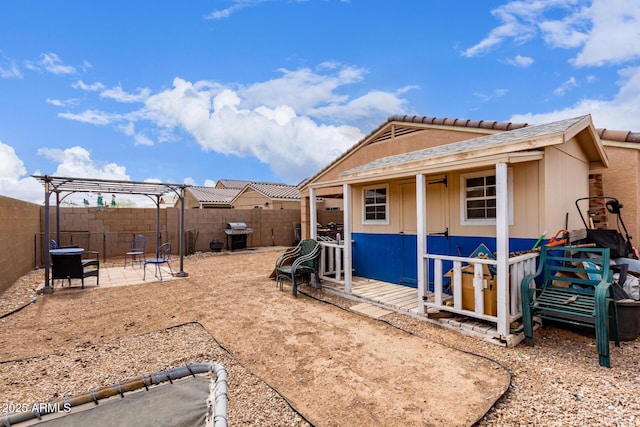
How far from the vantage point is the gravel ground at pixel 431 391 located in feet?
7.34

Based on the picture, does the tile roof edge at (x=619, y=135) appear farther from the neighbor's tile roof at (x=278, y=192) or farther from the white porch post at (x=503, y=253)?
the neighbor's tile roof at (x=278, y=192)

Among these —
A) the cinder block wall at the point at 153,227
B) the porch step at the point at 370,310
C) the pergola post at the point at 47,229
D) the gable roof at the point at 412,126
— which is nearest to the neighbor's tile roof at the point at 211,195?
the cinder block wall at the point at 153,227

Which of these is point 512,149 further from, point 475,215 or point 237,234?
point 237,234

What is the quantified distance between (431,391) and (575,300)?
7.17ft

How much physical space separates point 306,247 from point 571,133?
4.56 meters

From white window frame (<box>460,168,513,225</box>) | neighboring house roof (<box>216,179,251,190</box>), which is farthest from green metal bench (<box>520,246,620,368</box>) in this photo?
neighboring house roof (<box>216,179,251,190</box>)

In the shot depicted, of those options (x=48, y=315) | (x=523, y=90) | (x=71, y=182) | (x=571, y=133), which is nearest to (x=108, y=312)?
(x=48, y=315)

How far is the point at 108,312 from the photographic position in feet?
15.9

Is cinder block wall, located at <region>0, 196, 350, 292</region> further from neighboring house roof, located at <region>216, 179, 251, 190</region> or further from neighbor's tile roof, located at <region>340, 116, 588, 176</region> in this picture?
neighboring house roof, located at <region>216, 179, 251, 190</region>

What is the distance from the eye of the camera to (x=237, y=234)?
12.9 meters

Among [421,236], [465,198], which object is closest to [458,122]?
[465,198]

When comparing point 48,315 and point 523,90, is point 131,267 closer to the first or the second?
point 48,315

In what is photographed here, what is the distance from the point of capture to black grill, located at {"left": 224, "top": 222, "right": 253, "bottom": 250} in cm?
1296

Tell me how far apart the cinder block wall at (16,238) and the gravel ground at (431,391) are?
3358 mm
